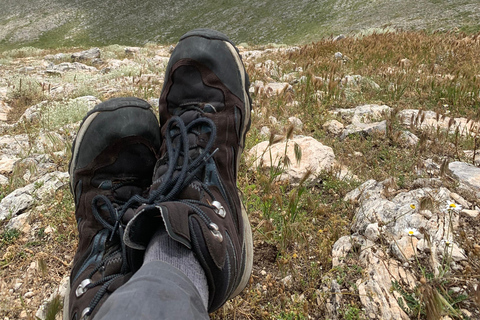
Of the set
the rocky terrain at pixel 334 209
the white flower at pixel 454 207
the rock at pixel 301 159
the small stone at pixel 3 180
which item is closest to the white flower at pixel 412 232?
the rocky terrain at pixel 334 209

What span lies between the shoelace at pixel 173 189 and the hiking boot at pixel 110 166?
0.01 meters

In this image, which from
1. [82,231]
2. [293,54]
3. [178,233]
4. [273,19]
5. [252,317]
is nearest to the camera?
[178,233]

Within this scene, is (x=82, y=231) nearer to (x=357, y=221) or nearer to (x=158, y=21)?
(x=357, y=221)

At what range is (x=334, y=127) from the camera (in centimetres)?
362

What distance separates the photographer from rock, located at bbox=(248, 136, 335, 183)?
277cm

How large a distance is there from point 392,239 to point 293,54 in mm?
6544

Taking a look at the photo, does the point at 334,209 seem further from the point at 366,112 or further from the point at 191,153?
the point at 366,112

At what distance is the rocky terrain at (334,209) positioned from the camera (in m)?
1.67

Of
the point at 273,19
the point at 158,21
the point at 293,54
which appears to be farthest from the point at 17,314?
the point at 158,21

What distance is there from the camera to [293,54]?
7.59 m

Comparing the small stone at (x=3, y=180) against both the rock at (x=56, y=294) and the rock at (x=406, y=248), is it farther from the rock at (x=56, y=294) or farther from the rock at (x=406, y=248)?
the rock at (x=406, y=248)

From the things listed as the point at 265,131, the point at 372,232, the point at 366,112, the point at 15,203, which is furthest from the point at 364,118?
the point at 15,203

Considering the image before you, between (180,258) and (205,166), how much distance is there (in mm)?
724

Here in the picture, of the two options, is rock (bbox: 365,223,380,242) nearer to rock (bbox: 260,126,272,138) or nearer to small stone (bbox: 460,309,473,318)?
small stone (bbox: 460,309,473,318)
